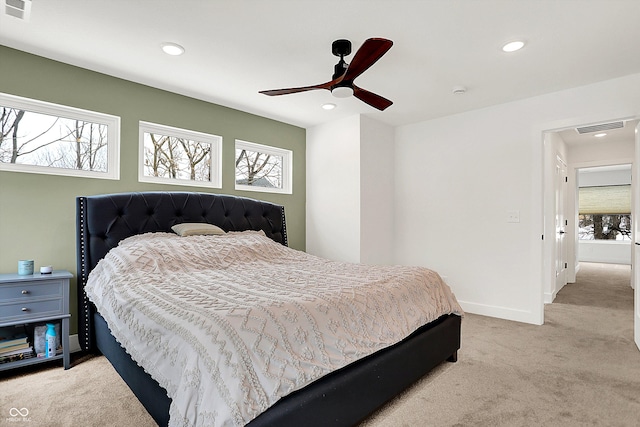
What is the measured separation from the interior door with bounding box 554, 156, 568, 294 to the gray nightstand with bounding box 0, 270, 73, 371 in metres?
5.69

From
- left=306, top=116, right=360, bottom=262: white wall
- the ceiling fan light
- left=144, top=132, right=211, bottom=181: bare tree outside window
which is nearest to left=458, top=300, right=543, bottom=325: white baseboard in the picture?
left=306, top=116, right=360, bottom=262: white wall

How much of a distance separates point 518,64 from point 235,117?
9.37 feet

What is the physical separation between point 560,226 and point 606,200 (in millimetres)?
4877

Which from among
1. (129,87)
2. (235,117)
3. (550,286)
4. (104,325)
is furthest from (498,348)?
(129,87)

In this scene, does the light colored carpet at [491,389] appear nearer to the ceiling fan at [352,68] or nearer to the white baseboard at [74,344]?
the white baseboard at [74,344]

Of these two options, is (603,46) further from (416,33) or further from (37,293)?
(37,293)

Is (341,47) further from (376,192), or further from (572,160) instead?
(572,160)

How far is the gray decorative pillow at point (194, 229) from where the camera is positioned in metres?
2.99

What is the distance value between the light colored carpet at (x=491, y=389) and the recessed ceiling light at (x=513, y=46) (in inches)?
92.0

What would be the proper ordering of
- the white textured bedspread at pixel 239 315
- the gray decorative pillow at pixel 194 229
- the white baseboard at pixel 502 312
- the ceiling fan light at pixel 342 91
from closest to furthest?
the white textured bedspread at pixel 239 315 → the ceiling fan light at pixel 342 91 → the gray decorative pillow at pixel 194 229 → the white baseboard at pixel 502 312

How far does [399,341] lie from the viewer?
198 centimetres

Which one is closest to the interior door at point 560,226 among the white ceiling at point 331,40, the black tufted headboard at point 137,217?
the white ceiling at point 331,40

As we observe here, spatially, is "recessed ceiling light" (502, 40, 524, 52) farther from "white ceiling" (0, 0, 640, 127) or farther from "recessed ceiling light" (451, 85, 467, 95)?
"recessed ceiling light" (451, 85, 467, 95)

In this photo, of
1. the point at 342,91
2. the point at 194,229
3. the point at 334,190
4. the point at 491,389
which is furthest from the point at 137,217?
the point at 491,389
